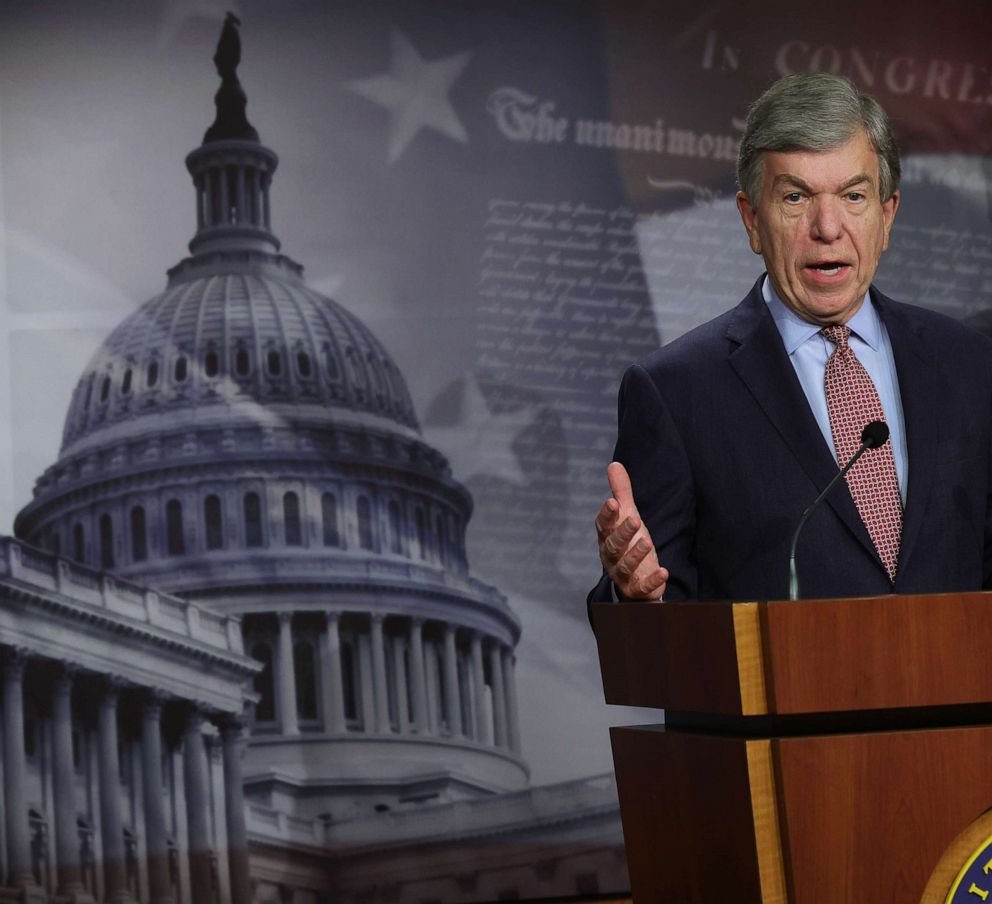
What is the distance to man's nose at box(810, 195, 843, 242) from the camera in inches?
94.9

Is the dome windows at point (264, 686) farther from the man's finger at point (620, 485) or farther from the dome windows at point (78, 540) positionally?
the man's finger at point (620, 485)

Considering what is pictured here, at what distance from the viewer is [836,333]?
8.30 feet

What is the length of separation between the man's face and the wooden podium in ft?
2.65

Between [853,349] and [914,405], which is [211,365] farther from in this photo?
[914,405]

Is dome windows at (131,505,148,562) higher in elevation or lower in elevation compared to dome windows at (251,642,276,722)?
higher

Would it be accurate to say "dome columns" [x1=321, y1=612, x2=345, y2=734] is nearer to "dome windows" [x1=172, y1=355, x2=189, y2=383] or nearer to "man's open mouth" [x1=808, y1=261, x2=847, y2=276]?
"dome windows" [x1=172, y1=355, x2=189, y2=383]

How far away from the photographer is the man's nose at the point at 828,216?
7.91ft

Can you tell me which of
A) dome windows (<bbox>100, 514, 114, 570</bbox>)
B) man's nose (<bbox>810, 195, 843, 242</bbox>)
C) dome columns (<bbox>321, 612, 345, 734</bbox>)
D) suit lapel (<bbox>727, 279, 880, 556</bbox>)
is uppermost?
dome windows (<bbox>100, 514, 114, 570</bbox>)

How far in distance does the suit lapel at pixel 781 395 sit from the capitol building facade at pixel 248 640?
6.14 meters

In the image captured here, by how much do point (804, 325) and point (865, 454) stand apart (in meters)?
0.28

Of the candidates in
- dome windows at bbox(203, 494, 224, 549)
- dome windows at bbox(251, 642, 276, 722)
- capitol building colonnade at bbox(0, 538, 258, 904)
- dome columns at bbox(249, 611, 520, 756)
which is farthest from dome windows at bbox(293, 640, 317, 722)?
dome windows at bbox(203, 494, 224, 549)

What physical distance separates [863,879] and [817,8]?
817 cm

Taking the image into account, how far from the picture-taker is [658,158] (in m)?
9.02

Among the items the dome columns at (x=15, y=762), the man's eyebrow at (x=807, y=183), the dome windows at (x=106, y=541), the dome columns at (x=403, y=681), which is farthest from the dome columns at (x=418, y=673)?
the man's eyebrow at (x=807, y=183)
